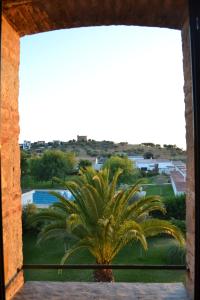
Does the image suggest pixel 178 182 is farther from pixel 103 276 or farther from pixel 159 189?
pixel 103 276

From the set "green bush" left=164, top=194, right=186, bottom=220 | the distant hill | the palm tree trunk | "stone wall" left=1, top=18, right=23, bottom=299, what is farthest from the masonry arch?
the distant hill

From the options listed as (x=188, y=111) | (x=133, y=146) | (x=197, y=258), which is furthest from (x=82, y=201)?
(x=133, y=146)

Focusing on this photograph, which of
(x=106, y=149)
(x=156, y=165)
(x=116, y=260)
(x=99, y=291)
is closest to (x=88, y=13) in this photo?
(x=99, y=291)

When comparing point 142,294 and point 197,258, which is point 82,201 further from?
point 197,258

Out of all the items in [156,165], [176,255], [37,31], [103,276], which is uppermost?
[37,31]

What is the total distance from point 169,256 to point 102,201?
6256mm

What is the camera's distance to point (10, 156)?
138 inches

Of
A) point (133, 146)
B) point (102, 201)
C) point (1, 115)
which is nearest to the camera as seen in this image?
point (1, 115)

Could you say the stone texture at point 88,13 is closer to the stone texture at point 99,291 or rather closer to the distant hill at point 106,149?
the stone texture at point 99,291

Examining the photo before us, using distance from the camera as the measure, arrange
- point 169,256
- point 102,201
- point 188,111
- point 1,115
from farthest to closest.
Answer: point 169,256
point 102,201
point 188,111
point 1,115

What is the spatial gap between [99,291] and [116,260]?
10.3m

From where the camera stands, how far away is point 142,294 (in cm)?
351

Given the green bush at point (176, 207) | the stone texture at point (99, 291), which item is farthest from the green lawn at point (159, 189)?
the stone texture at point (99, 291)

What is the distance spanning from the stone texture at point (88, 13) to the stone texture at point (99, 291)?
2380 mm
